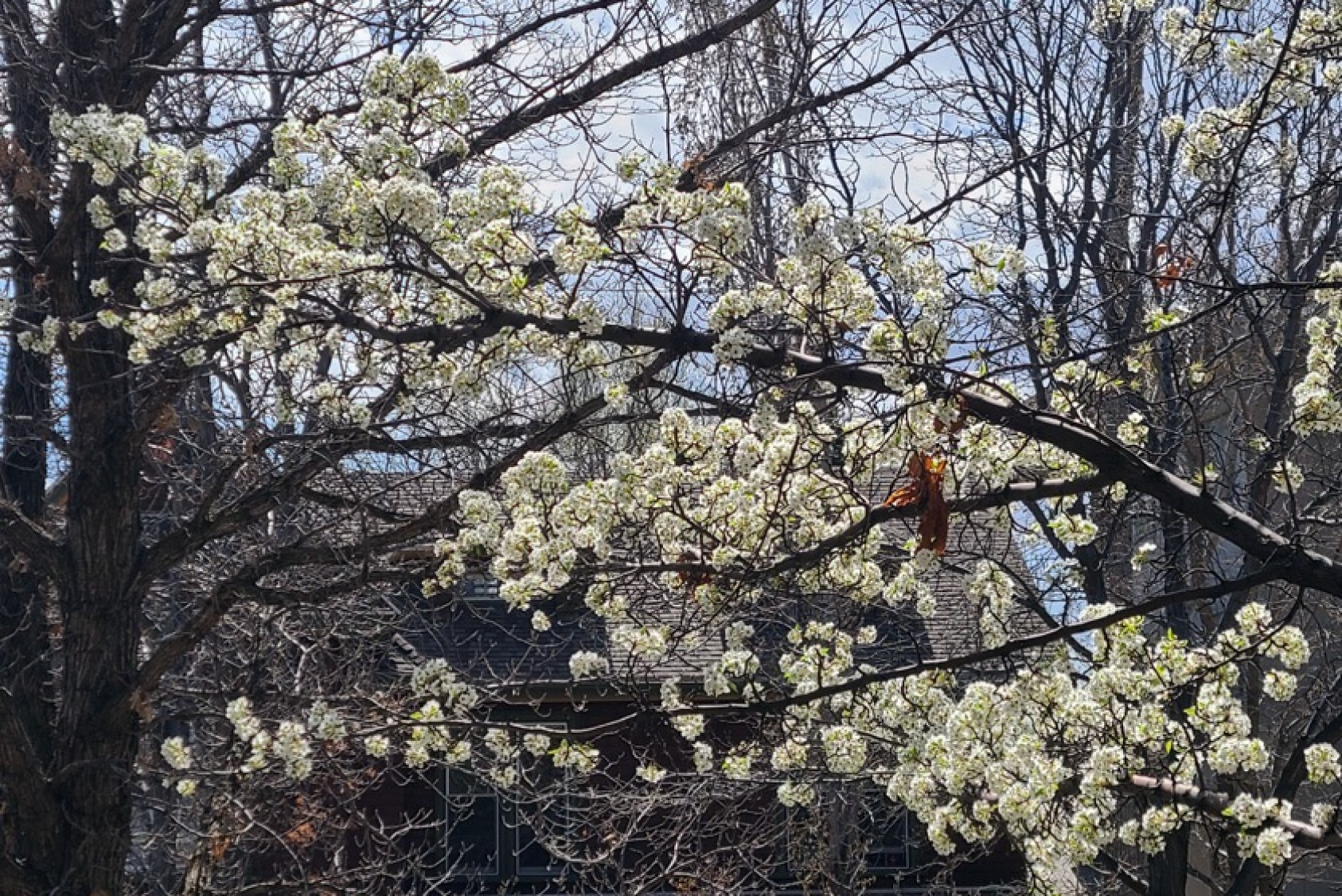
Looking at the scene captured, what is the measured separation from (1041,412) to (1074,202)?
6808 millimetres

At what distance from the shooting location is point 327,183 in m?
4.66

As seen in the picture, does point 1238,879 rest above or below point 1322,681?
below

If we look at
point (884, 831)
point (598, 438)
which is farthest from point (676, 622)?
point (884, 831)

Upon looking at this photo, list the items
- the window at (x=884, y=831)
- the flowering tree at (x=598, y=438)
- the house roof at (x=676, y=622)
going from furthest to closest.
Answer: the window at (x=884, y=831) → the house roof at (x=676, y=622) → the flowering tree at (x=598, y=438)

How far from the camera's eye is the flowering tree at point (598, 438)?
4.76 meters

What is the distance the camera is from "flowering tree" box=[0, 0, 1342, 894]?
15.6ft

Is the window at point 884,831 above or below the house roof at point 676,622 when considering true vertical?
below

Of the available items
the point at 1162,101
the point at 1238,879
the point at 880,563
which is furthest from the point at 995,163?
the point at 1238,879

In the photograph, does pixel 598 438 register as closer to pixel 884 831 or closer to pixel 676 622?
pixel 676 622

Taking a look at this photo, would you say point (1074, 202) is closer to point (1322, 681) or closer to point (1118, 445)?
point (1322, 681)

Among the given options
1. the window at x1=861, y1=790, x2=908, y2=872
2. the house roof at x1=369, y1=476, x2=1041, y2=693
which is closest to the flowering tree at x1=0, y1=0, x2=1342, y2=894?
the house roof at x1=369, y1=476, x2=1041, y2=693

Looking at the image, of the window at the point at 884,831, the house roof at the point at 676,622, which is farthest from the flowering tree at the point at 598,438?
the window at the point at 884,831

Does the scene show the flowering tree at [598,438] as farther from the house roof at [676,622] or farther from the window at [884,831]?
the window at [884,831]

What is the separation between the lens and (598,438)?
7.35 meters
